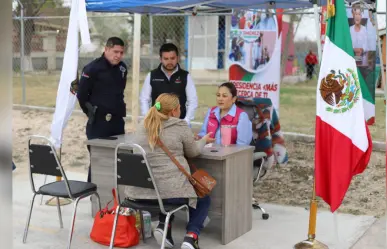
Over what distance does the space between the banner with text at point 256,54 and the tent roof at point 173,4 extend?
1308 mm

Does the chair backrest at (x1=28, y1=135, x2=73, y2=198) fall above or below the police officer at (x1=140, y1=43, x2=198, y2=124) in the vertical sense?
below

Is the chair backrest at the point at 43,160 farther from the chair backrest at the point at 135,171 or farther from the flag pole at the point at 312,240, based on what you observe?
the flag pole at the point at 312,240

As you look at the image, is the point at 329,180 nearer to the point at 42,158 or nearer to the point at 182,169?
the point at 182,169

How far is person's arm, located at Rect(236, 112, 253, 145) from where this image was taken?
4.42m

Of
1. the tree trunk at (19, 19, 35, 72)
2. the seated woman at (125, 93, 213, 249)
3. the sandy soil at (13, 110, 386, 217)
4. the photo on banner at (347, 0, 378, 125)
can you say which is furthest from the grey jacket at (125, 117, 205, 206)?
the tree trunk at (19, 19, 35, 72)

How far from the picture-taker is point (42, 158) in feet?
13.0

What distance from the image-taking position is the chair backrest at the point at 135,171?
346 centimetres

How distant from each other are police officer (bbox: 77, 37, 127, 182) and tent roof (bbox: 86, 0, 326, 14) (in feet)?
1.09

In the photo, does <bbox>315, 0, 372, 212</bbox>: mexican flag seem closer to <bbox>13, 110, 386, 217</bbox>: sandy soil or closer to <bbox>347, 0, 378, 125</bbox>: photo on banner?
<bbox>13, 110, 386, 217</bbox>: sandy soil

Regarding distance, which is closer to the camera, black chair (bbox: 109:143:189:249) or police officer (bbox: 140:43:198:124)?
black chair (bbox: 109:143:189:249)

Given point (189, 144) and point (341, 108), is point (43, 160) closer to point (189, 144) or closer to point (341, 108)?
point (189, 144)

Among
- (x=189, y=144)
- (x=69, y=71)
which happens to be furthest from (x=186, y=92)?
(x=189, y=144)

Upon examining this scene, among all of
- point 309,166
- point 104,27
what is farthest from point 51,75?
point 309,166

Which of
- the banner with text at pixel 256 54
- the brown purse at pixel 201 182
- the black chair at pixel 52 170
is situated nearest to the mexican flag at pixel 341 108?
the brown purse at pixel 201 182
